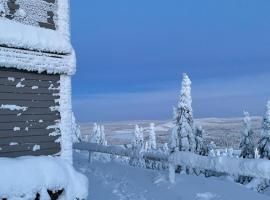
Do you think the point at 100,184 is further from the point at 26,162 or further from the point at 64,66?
the point at 26,162

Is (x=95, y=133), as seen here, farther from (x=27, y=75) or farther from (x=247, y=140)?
(x=27, y=75)

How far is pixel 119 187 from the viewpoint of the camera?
1348 cm

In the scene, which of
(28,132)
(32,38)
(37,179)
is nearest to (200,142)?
(28,132)

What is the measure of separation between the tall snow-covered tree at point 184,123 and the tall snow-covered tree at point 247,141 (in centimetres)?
696

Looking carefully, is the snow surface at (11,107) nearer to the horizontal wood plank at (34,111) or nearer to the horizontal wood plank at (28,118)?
the horizontal wood plank at (34,111)

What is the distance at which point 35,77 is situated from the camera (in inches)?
444

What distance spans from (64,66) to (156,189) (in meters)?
4.53

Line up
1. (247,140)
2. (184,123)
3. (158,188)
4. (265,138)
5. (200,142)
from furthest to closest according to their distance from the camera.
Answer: (247,140)
(265,138)
(200,142)
(184,123)
(158,188)

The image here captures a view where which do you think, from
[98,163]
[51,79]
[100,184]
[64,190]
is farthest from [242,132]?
[64,190]

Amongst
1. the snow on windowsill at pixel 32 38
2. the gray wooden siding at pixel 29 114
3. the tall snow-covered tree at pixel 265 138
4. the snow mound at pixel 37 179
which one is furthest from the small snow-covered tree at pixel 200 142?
the snow mound at pixel 37 179

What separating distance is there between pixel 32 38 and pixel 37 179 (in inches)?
178

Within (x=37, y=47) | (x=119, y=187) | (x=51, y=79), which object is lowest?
(x=119, y=187)

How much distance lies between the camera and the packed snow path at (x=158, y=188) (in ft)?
37.3

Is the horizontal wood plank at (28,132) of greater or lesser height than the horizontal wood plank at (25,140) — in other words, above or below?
above
